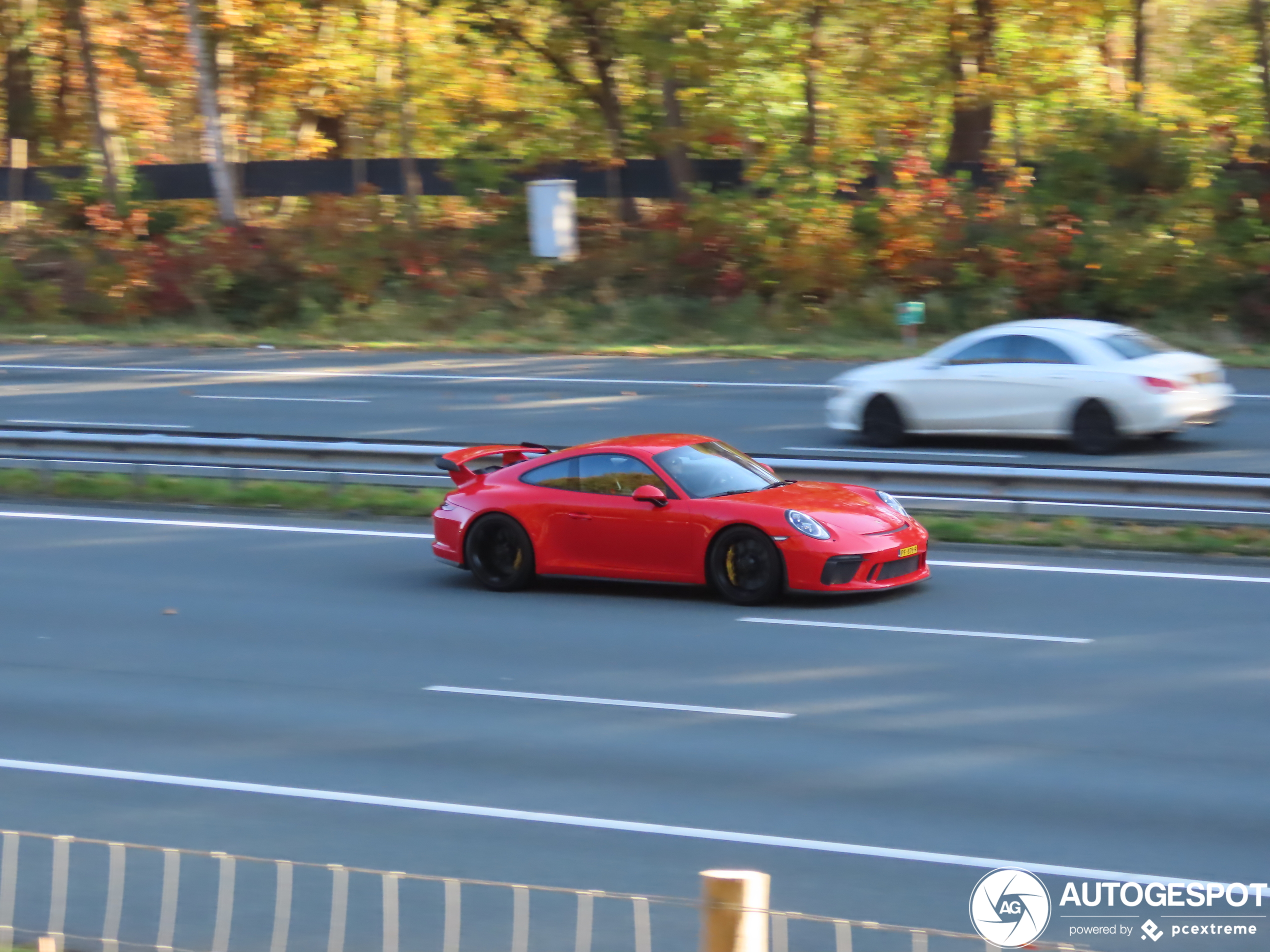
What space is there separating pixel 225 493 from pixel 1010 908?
13.0 m

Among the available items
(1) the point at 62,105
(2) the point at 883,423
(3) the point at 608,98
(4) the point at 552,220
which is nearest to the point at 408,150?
(3) the point at 608,98

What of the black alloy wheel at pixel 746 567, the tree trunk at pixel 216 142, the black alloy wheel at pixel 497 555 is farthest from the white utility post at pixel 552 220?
the black alloy wheel at pixel 746 567

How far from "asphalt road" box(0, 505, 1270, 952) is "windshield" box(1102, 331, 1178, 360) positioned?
15.8ft

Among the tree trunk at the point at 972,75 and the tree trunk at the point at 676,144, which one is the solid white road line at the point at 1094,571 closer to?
the tree trunk at the point at 972,75

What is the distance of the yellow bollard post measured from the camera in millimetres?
3697

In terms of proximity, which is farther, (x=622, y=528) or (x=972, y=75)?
(x=972, y=75)

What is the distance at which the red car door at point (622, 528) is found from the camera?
1220cm

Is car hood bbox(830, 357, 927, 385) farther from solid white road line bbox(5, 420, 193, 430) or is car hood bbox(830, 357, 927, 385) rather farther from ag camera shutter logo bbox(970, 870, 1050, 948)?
ag camera shutter logo bbox(970, 870, 1050, 948)

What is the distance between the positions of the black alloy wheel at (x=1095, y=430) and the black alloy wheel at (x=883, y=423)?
6.84 feet

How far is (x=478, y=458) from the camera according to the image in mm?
13758

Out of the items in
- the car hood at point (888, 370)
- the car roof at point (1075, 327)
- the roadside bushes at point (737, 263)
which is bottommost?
the car hood at point (888, 370)

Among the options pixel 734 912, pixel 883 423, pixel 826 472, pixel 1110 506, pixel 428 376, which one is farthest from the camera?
pixel 428 376

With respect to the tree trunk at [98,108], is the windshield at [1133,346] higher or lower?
lower

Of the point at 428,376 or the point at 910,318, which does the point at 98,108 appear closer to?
the point at 428,376
